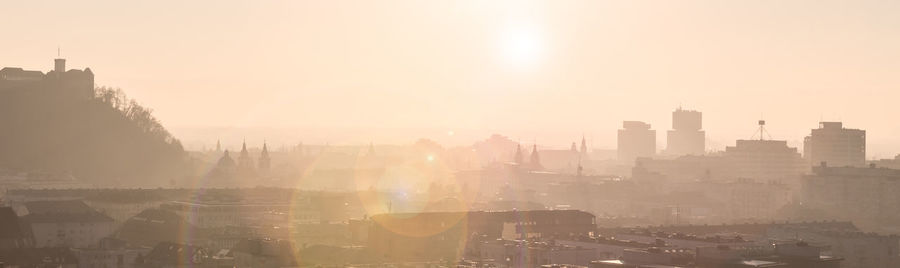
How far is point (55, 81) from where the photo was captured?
567 feet

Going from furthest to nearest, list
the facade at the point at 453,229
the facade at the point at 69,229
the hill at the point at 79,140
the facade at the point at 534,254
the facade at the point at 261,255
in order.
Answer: the hill at the point at 79,140
the facade at the point at 69,229
the facade at the point at 453,229
the facade at the point at 534,254
the facade at the point at 261,255

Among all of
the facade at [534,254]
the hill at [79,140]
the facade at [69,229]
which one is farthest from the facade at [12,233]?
the hill at [79,140]

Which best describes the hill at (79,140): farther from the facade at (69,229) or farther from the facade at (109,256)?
the facade at (109,256)

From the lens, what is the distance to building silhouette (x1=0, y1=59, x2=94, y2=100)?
171250 mm

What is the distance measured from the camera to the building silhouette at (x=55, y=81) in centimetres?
17125

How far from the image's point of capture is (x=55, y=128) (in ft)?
547

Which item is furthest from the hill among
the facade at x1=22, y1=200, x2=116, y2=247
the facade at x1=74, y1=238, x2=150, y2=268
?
the facade at x1=74, y1=238, x2=150, y2=268

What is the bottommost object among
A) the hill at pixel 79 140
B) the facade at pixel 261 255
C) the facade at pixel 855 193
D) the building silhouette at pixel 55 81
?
the facade at pixel 261 255

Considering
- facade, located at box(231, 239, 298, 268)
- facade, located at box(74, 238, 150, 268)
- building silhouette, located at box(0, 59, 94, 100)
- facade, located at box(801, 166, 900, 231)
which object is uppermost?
building silhouette, located at box(0, 59, 94, 100)

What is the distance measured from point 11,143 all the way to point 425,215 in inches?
2721

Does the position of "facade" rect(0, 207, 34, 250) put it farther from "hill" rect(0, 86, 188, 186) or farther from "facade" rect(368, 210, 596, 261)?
"hill" rect(0, 86, 188, 186)

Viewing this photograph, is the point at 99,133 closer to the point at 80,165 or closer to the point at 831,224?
the point at 80,165

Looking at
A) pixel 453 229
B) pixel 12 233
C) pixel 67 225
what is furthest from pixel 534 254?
pixel 67 225

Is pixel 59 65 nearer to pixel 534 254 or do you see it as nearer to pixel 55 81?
pixel 55 81
